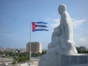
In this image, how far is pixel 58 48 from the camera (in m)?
8.86

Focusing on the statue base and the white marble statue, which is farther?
the white marble statue

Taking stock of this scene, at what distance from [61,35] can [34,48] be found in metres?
52.1

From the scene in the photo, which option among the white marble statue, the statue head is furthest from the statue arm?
the statue head

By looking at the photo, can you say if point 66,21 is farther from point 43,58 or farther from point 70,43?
point 43,58

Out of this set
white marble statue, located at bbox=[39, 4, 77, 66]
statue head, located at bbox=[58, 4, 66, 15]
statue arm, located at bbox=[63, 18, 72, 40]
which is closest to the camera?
white marble statue, located at bbox=[39, 4, 77, 66]

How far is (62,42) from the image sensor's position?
895 centimetres

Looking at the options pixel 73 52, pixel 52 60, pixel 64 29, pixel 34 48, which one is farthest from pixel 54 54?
pixel 34 48

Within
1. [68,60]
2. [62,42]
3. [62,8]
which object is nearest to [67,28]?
[62,42]

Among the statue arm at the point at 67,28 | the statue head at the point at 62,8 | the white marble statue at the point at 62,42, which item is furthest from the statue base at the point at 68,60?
the statue head at the point at 62,8

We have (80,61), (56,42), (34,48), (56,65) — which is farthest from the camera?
(34,48)

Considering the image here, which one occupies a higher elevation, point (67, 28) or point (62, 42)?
point (67, 28)

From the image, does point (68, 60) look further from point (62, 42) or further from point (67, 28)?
point (67, 28)

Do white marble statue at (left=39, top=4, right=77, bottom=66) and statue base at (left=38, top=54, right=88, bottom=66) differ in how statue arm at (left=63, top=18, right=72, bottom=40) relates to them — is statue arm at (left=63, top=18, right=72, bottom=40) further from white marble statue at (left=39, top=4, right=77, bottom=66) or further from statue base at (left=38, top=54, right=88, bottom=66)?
statue base at (left=38, top=54, right=88, bottom=66)

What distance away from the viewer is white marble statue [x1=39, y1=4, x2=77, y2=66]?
28.2 feet
